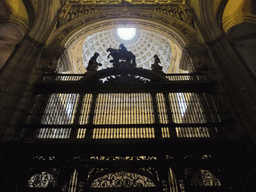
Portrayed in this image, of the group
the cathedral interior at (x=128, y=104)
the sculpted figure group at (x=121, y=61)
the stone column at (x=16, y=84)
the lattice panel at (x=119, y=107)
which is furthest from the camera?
the sculpted figure group at (x=121, y=61)

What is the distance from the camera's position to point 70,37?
1045cm

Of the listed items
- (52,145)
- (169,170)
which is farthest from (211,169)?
(52,145)

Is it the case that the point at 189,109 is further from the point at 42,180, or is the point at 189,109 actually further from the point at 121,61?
the point at 42,180

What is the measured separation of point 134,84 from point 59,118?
3400 millimetres

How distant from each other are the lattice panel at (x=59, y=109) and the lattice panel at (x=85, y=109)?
0.38 m

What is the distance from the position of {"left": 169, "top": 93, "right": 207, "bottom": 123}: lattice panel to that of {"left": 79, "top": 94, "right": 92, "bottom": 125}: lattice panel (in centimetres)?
342

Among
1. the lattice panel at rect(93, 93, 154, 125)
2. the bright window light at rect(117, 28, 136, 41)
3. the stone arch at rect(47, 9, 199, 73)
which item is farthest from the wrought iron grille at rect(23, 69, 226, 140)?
the bright window light at rect(117, 28, 136, 41)

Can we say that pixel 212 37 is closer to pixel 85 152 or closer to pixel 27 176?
pixel 85 152

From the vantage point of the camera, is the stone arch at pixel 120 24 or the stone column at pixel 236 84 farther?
the stone arch at pixel 120 24

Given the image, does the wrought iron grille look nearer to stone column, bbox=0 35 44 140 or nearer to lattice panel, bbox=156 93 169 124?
lattice panel, bbox=156 93 169 124

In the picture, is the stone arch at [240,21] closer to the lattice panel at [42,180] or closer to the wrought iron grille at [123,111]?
the wrought iron grille at [123,111]

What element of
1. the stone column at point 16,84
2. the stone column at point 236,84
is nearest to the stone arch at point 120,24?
the stone column at point 16,84

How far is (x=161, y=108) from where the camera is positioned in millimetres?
6773

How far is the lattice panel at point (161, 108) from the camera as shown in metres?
6.49
